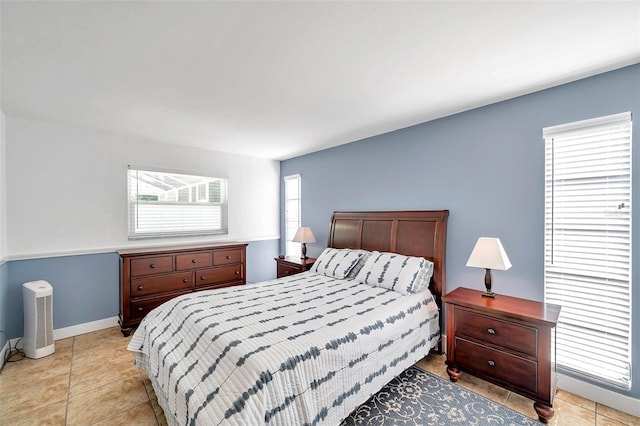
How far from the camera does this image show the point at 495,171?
2.64 meters

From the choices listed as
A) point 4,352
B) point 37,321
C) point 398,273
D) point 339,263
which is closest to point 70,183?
point 37,321

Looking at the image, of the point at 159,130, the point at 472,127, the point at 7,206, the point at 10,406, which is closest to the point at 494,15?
the point at 472,127

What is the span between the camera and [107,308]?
11.6 ft

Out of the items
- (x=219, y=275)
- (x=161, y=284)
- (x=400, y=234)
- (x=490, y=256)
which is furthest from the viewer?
(x=219, y=275)

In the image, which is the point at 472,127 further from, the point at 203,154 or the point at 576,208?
the point at 203,154

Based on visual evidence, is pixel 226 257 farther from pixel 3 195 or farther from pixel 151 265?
pixel 3 195

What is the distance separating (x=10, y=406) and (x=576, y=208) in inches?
184

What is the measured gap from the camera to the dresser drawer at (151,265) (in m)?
3.39

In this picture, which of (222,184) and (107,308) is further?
(222,184)

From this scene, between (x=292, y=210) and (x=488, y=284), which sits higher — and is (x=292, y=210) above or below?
above

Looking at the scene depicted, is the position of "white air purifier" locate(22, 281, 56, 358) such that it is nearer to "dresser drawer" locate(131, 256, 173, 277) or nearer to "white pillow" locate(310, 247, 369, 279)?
"dresser drawer" locate(131, 256, 173, 277)

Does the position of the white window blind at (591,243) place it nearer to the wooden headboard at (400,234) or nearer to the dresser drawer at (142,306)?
the wooden headboard at (400,234)

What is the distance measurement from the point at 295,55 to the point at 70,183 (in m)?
3.29

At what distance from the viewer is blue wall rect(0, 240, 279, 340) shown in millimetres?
2949
